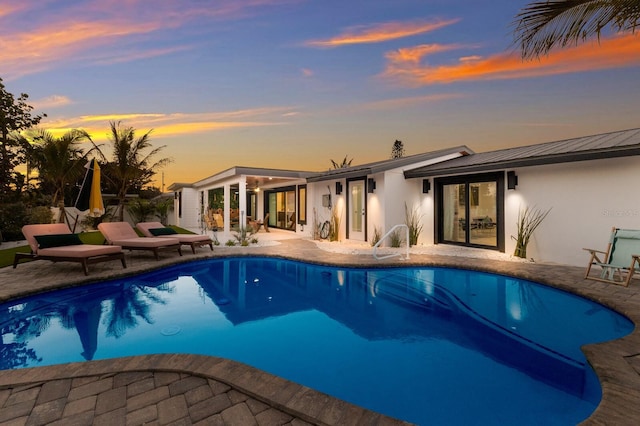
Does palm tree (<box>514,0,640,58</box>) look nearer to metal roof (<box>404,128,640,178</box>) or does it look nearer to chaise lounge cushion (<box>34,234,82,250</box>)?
metal roof (<box>404,128,640,178</box>)

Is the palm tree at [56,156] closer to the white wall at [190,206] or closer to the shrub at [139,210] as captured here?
the shrub at [139,210]

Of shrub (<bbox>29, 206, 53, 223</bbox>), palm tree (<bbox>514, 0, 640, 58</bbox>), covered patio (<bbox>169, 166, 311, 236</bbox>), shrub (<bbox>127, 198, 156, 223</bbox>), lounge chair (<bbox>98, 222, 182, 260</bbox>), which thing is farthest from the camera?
shrub (<bbox>127, 198, 156, 223</bbox>)

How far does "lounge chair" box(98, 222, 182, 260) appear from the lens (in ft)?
30.2

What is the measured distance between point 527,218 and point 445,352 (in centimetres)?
677

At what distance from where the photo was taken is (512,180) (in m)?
9.51

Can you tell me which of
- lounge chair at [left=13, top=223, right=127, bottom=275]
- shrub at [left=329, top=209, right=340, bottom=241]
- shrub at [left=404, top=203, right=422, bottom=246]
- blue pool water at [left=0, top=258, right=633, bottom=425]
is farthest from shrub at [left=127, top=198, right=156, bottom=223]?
shrub at [left=404, top=203, right=422, bottom=246]

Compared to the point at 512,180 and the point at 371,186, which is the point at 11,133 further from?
the point at 512,180

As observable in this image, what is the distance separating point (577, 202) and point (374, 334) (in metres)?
6.90

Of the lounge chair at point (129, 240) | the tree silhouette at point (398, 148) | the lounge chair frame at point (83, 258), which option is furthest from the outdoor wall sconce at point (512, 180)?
the tree silhouette at point (398, 148)

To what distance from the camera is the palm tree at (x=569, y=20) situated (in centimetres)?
416

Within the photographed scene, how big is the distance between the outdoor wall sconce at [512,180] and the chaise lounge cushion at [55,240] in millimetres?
11846

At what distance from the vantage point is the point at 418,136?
55.5 ft

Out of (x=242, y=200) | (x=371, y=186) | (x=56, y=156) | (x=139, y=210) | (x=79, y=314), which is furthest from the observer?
(x=139, y=210)

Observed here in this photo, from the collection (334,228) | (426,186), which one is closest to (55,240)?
(334,228)
